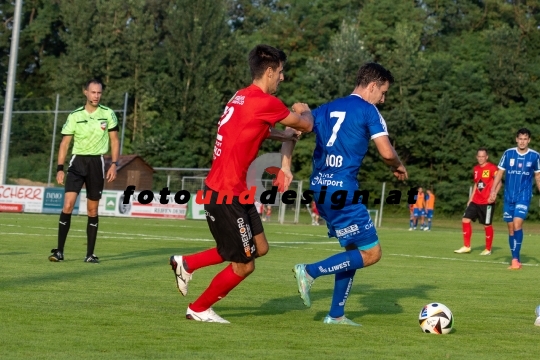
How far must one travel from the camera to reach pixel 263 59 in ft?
22.8

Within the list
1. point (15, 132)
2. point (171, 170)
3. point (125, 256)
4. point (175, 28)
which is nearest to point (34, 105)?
point (15, 132)

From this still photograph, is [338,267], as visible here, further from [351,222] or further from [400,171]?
[400,171]

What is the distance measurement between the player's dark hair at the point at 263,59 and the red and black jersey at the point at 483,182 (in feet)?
44.0

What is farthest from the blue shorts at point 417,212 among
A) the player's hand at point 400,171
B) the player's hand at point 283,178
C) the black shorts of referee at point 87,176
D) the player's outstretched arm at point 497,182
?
the player's hand at point 283,178

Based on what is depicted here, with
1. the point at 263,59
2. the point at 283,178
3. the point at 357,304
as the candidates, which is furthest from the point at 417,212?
the point at 263,59

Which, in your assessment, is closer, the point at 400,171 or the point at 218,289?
the point at 218,289

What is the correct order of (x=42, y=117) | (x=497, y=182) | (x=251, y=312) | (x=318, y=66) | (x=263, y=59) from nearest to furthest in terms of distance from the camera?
(x=263, y=59) → (x=251, y=312) → (x=497, y=182) → (x=42, y=117) → (x=318, y=66)

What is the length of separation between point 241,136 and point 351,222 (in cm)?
114

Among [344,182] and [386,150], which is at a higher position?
[386,150]

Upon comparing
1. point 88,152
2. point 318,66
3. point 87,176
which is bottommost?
point 87,176

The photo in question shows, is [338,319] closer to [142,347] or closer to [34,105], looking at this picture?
[142,347]

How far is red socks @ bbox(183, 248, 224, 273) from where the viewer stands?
7.25 meters

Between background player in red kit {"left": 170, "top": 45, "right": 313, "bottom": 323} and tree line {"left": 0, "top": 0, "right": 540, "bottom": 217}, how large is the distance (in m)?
45.7

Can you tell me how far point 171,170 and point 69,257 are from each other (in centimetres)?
3456
